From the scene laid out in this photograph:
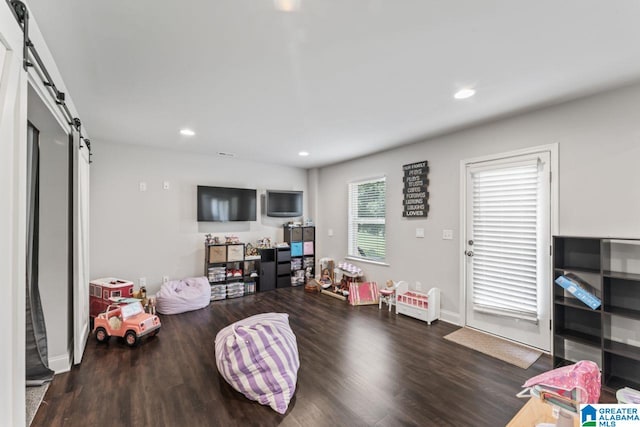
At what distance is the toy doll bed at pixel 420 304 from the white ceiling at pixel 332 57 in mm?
2215

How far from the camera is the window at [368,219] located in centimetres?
469

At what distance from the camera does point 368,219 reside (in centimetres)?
493

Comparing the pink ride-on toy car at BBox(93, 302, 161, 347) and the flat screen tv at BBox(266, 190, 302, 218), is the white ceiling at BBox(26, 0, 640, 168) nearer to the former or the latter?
the pink ride-on toy car at BBox(93, 302, 161, 347)

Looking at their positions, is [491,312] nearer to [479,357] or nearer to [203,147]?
[479,357]

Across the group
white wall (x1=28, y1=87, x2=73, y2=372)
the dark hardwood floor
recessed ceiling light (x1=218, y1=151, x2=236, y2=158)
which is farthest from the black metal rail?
recessed ceiling light (x1=218, y1=151, x2=236, y2=158)

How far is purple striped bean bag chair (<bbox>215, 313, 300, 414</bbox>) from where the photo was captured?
2.03 metres

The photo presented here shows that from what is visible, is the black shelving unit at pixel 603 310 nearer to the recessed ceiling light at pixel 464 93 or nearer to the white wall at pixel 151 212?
the recessed ceiling light at pixel 464 93

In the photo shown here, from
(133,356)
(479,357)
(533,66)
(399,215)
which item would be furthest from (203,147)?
(479,357)

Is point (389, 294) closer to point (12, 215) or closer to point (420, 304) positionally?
point (420, 304)

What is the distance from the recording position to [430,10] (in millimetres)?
1479

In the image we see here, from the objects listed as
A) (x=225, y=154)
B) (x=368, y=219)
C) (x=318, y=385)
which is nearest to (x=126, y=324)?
(x=318, y=385)

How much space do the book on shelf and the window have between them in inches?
94.6

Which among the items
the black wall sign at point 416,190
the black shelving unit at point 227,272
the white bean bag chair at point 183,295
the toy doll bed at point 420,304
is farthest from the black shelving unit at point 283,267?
the black wall sign at point 416,190

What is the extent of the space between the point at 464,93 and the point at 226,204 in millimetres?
3985
